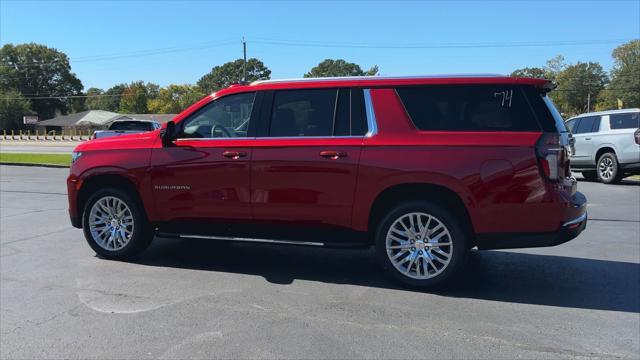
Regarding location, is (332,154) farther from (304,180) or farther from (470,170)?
(470,170)

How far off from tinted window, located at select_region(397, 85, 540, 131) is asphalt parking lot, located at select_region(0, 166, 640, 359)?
1609 mm

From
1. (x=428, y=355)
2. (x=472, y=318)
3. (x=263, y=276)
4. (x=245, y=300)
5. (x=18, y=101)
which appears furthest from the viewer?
(x=18, y=101)

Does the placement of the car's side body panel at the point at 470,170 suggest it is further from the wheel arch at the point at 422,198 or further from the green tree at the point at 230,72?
the green tree at the point at 230,72

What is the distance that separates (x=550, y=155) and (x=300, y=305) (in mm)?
2597

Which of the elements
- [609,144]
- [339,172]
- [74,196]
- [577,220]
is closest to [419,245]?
[339,172]

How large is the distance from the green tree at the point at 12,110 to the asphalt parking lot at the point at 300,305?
99303mm

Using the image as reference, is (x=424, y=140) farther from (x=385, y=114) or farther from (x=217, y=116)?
(x=217, y=116)

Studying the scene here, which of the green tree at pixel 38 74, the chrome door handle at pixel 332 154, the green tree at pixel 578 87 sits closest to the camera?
the chrome door handle at pixel 332 154

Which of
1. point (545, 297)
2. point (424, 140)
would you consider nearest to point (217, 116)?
point (424, 140)

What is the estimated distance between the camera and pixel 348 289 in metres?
5.01

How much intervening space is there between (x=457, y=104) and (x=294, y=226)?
6.60 ft

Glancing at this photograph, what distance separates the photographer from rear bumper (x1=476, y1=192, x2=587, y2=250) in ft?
15.0

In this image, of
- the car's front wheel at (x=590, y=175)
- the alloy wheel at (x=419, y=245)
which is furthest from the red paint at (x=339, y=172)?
the car's front wheel at (x=590, y=175)

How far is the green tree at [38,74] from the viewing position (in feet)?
335
